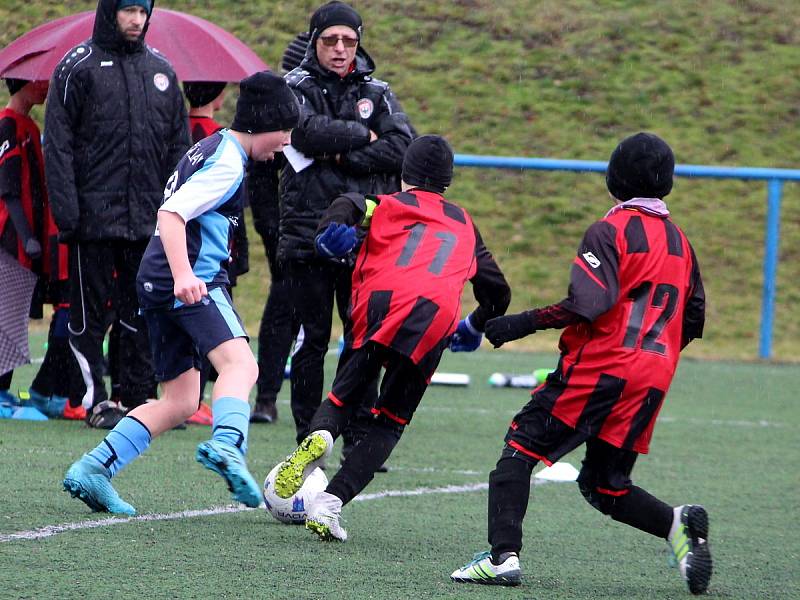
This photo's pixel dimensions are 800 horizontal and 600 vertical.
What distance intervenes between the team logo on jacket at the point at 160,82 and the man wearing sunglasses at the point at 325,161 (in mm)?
840

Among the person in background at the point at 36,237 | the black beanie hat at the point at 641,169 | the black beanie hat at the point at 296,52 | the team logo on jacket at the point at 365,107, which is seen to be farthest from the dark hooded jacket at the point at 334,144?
the black beanie hat at the point at 641,169

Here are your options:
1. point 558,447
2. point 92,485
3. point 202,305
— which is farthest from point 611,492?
point 92,485

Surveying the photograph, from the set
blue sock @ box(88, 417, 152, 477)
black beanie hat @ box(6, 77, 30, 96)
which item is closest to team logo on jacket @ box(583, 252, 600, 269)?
blue sock @ box(88, 417, 152, 477)

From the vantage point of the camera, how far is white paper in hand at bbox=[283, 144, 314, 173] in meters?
7.07

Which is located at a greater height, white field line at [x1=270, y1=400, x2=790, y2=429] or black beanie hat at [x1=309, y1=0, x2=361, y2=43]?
black beanie hat at [x1=309, y1=0, x2=361, y2=43]

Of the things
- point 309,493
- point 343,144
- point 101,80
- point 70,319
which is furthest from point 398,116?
point 309,493

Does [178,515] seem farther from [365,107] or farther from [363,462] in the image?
[365,107]

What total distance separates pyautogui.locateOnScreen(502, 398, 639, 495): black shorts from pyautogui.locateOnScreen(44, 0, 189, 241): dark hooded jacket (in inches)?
132

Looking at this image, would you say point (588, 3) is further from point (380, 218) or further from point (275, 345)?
point (380, 218)

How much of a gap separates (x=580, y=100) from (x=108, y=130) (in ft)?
43.6

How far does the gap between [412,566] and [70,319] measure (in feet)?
11.8

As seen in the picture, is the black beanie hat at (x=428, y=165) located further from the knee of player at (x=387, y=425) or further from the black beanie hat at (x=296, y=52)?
the black beanie hat at (x=296, y=52)

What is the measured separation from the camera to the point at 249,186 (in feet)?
28.3

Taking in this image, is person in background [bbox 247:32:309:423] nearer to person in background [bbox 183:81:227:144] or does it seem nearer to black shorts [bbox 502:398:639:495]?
person in background [bbox 183:81:227:144]
